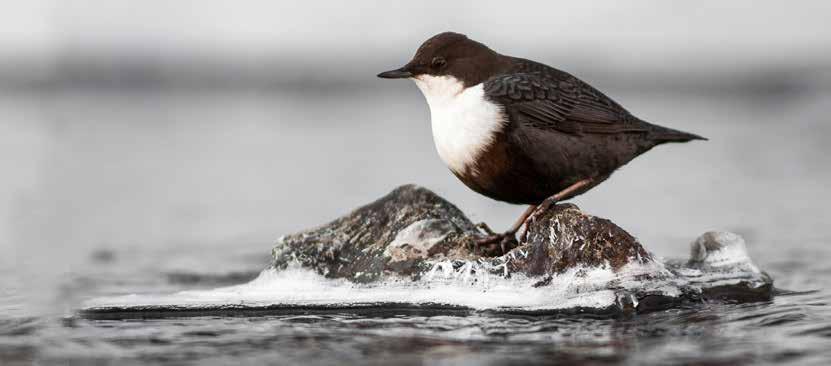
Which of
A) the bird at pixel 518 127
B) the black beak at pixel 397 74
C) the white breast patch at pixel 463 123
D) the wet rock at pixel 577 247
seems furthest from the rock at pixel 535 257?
the black beak at pixel 397 74

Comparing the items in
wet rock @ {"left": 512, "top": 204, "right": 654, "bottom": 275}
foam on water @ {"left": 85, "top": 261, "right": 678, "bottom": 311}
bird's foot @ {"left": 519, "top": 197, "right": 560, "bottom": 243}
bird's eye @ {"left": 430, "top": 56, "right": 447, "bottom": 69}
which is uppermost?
bird's eye @ {"left": 430, "top": 56, "right": 447, "bottom": 69}

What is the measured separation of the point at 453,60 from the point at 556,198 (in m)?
0.90

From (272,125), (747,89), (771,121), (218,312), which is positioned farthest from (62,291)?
(747,89)

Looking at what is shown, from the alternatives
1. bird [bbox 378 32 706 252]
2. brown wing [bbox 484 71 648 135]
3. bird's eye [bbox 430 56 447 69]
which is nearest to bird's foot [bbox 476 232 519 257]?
bird [bbox 378 32 706 252]

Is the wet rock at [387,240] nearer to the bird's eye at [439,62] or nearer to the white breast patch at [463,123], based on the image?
the white breast patch at [463,123]

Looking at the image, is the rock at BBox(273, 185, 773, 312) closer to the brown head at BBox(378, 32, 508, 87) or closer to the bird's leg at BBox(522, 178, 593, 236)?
the bird's leg at BBox(522, 178, 593, 236)

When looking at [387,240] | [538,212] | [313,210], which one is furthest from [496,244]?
[313,210]

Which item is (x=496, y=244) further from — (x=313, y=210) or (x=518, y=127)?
(x=313, y=210)

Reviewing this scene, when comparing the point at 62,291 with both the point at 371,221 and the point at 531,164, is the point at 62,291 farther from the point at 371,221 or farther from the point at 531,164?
the point at 531,164

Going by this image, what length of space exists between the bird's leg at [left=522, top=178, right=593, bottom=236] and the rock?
0.03 metres

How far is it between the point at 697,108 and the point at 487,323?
46.3 ft

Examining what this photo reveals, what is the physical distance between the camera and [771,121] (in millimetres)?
15656

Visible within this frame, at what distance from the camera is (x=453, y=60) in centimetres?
567

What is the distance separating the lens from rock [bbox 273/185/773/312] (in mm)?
4949
